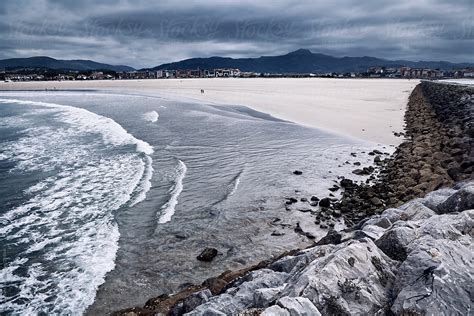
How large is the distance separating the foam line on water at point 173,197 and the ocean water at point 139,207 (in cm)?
4

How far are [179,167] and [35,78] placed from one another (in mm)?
200382

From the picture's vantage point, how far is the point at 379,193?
14773 mm

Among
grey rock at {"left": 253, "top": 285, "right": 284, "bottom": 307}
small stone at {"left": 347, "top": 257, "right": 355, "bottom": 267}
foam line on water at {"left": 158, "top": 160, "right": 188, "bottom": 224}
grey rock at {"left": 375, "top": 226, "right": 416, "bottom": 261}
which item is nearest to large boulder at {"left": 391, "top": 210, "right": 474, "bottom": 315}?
grey rock at {"left": 375, "top": 226, "right": 416, "bottom": 261}

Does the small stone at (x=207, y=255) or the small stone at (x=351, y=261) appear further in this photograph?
the small stone at (x=207, y=255)

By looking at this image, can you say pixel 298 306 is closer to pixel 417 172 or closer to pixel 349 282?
pixel 349 282

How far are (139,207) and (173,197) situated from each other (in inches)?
61.9

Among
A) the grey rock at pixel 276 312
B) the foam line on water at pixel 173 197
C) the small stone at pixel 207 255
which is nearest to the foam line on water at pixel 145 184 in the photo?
the foam line on water at pixel 173 197

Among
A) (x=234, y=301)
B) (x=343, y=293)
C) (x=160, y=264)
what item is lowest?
(x=160, y=264)

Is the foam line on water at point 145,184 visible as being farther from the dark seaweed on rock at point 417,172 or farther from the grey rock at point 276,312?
the grey rock at point 276,312

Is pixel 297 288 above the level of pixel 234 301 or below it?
above

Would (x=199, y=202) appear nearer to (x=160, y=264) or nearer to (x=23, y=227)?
(x=160, y=264)

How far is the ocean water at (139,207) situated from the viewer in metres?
9.39

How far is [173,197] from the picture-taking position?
15.0 metres

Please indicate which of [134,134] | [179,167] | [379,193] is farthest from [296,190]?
[134,134]
